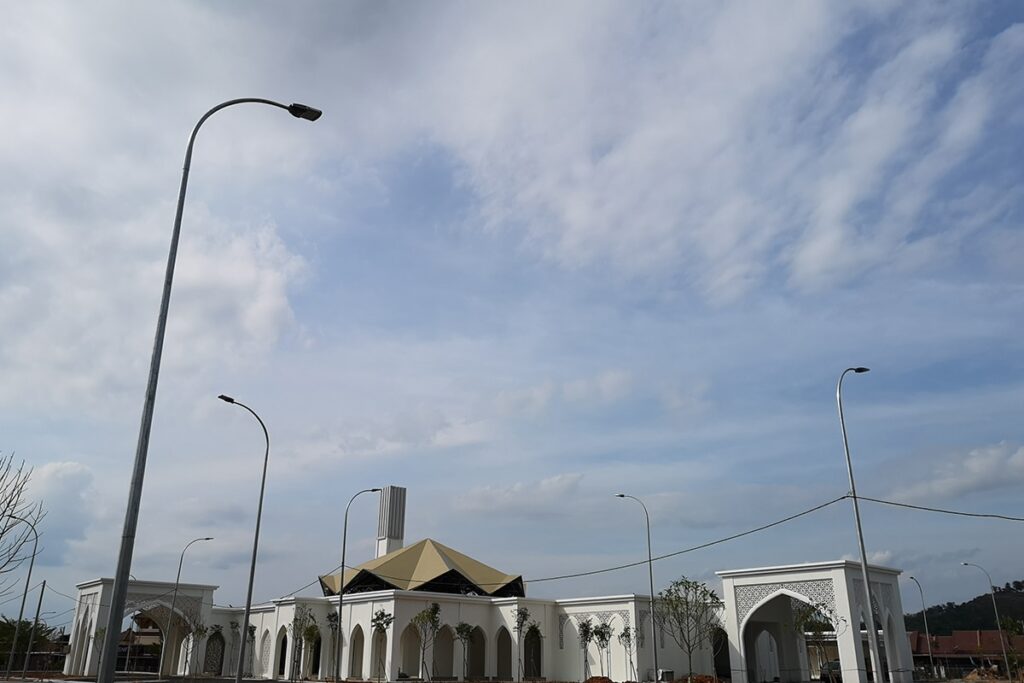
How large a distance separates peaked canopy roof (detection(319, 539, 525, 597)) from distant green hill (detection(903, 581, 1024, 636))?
52.1 m

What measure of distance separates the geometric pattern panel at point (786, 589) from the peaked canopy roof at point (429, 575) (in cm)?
2300

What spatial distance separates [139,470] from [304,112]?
5725mm

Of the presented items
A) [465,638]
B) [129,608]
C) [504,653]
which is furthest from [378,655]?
[129,608]

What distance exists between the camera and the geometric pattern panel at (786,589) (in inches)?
1399

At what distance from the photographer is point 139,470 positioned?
10016 mm

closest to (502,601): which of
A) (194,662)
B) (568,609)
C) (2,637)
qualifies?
(568,609)

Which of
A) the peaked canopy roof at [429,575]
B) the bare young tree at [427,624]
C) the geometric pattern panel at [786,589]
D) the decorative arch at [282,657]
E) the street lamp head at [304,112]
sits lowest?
the decorative arch at [282,657]

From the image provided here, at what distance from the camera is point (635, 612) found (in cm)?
4556

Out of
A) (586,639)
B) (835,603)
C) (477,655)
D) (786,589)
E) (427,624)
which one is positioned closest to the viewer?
(835,603)

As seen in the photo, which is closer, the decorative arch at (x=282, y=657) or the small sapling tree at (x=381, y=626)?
the small sapling tree at (x=381, y=626)

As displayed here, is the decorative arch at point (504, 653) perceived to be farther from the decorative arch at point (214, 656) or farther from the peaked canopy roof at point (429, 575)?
the decorative arch at point (214, 656)

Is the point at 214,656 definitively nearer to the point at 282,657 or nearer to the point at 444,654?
the point at 282,657

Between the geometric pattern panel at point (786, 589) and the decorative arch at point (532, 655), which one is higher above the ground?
the geometric pattern panel at point (786, 589)

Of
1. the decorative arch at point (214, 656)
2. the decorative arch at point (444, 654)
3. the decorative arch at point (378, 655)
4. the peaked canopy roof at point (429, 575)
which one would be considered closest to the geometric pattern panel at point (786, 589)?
the decorative arch at point (444, 654)
